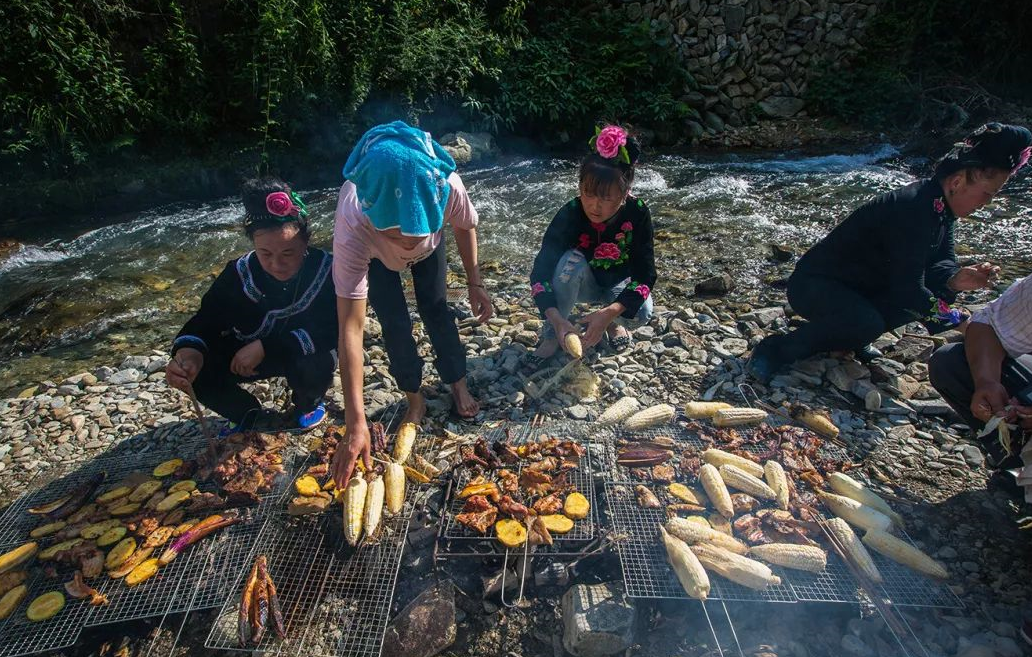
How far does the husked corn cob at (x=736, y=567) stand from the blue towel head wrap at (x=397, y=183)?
2.31m

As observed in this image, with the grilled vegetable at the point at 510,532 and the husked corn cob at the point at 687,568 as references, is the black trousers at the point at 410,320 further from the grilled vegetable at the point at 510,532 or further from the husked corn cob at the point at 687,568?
the husked corn cob at the point at 687,568

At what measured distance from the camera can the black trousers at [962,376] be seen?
357cm

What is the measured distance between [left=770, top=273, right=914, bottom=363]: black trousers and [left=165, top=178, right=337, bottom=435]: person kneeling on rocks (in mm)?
4018

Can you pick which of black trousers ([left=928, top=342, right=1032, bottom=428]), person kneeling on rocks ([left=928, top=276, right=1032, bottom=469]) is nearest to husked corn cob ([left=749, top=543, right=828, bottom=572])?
person kneeling on rocks ([left=928, top=276, right=1032, bottom=469])

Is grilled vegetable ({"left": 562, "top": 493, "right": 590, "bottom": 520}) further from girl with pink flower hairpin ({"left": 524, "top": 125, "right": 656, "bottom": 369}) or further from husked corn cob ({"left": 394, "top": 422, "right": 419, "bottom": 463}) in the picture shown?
girl with pink flower hairpin ({"left": 524, "top": 125, "right": 656, "bottom": 369})

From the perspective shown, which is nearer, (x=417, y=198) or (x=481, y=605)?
(x=417, y=198)

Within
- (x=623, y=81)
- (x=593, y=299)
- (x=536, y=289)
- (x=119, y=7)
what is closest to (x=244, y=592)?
(x=536, y=289)

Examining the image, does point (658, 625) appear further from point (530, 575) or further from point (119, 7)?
point (119, 7)

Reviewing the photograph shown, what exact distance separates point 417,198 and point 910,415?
4288 mm

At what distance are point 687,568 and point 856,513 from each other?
1.14m

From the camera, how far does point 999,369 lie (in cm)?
343

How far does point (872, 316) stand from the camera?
14.8 ft

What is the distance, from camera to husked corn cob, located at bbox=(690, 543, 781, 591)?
268cm

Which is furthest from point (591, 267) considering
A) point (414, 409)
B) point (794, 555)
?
point (794, 555)
